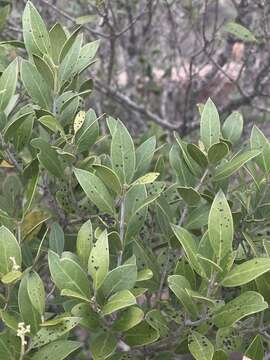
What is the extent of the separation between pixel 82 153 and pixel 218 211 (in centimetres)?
48

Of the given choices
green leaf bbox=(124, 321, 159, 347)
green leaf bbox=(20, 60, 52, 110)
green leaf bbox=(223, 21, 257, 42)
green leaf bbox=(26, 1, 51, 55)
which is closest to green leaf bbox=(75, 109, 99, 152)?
green leaf bbox=(20, 60, 52, 110)

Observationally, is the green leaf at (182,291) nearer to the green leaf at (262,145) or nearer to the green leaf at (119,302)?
the green leaf at (119,302)

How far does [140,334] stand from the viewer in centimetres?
128

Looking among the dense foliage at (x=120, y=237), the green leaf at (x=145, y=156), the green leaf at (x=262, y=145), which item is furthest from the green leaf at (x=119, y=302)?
the green leaf at (x=262, y=145)

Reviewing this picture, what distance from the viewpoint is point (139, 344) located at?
4.20 feet

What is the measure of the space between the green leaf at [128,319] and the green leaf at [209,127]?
424mm

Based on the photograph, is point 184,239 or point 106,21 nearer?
point 184,239

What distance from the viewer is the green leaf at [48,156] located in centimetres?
138

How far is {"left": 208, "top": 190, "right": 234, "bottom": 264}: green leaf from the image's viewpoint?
119cm

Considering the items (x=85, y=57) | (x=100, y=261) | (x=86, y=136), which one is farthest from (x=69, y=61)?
(x=100, y=261)

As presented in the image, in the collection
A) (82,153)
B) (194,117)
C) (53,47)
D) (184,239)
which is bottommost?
(194,117)

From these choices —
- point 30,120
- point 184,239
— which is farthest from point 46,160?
point 184,239

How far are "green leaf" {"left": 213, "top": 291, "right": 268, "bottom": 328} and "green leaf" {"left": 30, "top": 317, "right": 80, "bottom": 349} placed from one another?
0.28m

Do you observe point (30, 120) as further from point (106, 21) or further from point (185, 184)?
point (106, 21)
